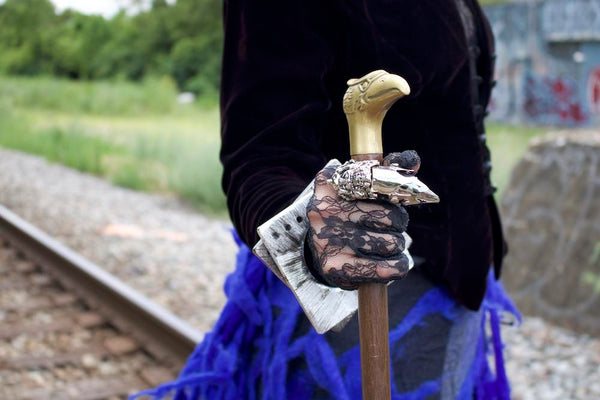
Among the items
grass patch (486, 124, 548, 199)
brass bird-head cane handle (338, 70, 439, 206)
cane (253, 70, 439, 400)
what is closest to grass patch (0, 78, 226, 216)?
grass patch (486, 124, 548, 199)

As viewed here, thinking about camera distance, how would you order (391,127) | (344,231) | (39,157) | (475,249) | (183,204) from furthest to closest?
(39,157), (183,204), (475,249), (391,127), (344,231)

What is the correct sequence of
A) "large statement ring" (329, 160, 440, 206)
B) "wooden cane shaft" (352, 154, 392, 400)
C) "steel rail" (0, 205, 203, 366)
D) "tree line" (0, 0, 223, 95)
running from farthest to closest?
1. "tree line" (0, 0, 223, 95)
2. "steel rail" (0, 205, 203, 366)
3. "wooden cane shaft" (352, 154, 392, 400)
4. "large statement ring" (329, 160, 440, 206)

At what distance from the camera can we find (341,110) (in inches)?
48.7

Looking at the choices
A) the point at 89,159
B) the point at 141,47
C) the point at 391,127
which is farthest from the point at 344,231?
the point at 141,47

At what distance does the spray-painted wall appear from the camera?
51.5 ft

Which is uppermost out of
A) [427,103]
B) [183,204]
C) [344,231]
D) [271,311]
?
[427,103]

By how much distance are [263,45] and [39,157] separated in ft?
37.7

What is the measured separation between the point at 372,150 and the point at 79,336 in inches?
129

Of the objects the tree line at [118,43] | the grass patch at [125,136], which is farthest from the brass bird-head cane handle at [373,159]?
the tree line at [118,43]

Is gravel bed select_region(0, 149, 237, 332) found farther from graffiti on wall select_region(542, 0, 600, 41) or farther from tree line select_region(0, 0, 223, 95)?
tree line select_region(0, 0, 223, 95)

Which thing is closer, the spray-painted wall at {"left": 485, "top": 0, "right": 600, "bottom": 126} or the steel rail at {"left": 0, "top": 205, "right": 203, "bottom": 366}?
the steel rail at {"left": 0, "top": 205, "right": 203, "bottom": 366}

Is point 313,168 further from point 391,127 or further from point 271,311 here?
point 271,311

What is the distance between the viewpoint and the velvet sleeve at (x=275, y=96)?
114 cm

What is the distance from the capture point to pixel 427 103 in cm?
126
